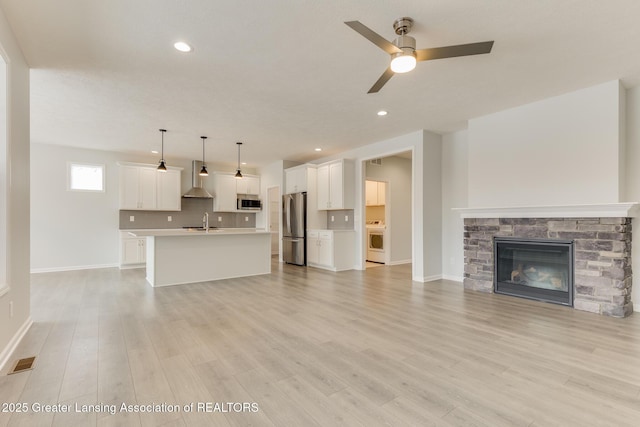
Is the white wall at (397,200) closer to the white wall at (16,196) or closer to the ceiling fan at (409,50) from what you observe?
the ceiling fan at (409,50)

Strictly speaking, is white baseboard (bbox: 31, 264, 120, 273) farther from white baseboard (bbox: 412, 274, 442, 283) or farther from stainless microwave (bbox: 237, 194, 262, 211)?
white baseboard (bbox: 412, 274, 442, 283)

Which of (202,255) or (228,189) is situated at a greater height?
(228,189)

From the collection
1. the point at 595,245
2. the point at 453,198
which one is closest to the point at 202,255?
the point at 453,198

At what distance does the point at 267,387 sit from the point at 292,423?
0.41 m

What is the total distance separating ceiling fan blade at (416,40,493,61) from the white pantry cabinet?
267 inches

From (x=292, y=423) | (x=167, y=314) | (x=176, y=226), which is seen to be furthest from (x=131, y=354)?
(x=176, y=226)

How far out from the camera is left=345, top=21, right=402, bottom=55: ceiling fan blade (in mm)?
2053

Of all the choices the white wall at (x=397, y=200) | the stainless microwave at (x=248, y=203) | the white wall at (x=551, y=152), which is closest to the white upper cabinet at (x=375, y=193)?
the white wall at (x=397, y=200)

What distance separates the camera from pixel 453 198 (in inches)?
218

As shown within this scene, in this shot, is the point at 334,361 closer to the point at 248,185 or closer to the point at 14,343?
the point at 14,343

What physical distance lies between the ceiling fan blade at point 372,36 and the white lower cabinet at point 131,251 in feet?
22.2

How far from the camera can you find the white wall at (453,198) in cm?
540

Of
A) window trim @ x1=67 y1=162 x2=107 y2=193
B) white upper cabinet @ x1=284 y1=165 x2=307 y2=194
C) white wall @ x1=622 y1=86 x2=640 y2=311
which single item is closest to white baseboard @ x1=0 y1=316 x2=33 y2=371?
window trim @ x1=67 y1=162 x2=107 y2=193

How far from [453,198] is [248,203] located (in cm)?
545
